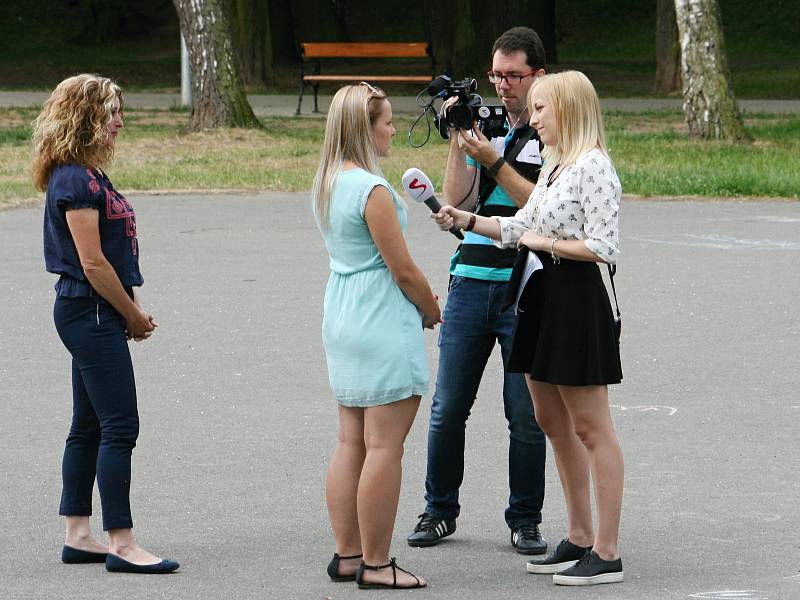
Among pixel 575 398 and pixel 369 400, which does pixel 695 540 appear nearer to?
pixel 575 398

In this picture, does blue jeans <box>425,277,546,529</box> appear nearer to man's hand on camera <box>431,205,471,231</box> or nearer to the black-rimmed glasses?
man's hand on camera <box>431,205,471,231</box>

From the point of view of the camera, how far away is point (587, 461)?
494 centimetres

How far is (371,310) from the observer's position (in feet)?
15.1

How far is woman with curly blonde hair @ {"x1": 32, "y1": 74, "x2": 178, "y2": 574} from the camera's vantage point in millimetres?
4777

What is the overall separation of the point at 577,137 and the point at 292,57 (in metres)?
34.7

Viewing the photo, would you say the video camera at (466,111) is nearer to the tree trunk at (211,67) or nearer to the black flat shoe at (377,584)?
the black flat shoe at (377,584)

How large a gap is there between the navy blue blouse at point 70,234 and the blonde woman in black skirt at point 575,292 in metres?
1.02

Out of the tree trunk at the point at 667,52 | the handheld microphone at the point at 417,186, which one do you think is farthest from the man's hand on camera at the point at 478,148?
the tree trunk at the point at 667,52

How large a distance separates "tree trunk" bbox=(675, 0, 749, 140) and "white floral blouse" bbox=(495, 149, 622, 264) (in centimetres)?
1530

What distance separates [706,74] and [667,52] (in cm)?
1021

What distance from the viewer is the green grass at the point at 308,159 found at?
1569 cm

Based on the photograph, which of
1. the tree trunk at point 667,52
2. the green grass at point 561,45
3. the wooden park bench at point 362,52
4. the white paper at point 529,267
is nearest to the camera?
the white paper at point 529,267

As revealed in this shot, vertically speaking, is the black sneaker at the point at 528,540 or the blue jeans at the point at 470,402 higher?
the blue jeans at the point at 470,402

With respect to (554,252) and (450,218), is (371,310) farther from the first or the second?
(554,252)
